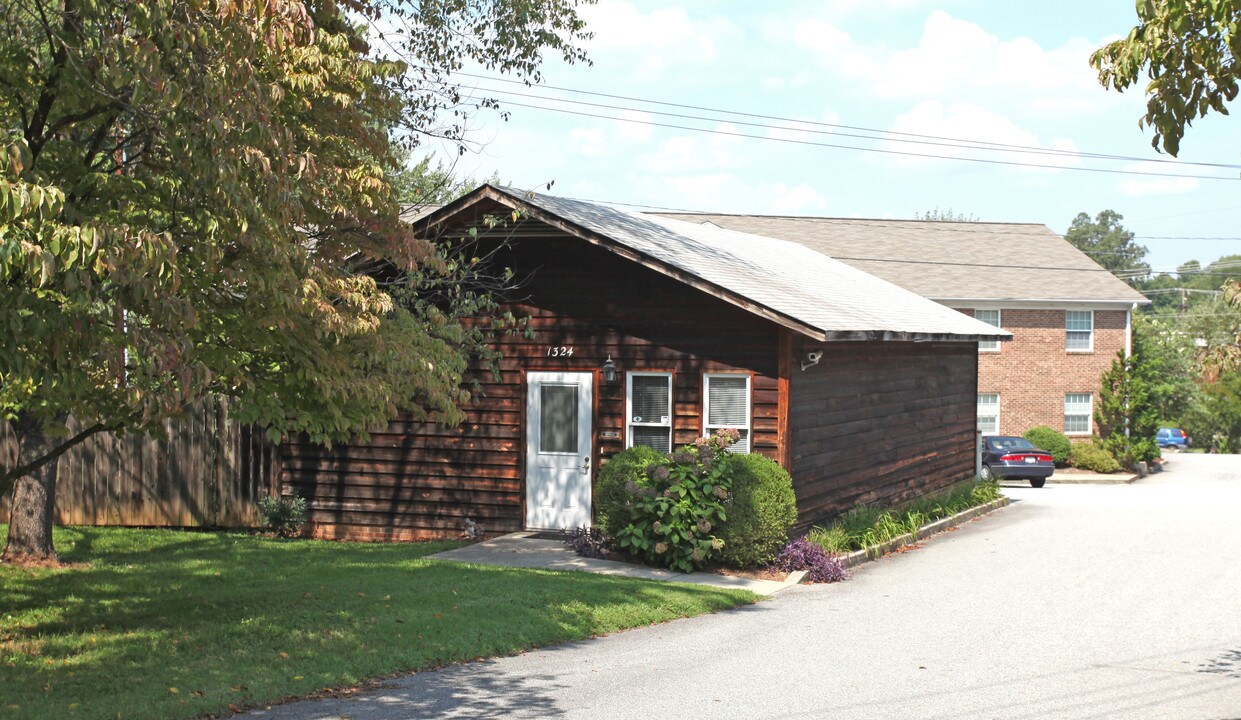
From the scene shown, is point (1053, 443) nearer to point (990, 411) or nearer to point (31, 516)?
point (990, 411)

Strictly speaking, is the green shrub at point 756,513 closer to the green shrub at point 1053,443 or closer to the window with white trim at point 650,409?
the window with white trim at point 650,409

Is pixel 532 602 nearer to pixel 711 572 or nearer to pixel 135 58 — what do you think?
pixel 711 572

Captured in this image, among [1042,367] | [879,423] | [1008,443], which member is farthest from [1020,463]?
[879,423]

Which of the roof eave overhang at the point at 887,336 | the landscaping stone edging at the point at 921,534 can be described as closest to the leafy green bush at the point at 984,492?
the landscaping stone edging at the point at 921,534

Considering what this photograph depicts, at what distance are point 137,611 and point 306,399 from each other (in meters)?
3.41

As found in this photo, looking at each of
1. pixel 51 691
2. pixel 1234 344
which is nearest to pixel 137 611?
pixel 51 691

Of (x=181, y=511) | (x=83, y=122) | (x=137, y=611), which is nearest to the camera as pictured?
(x=83, y=122)

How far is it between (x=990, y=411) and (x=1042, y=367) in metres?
2.32

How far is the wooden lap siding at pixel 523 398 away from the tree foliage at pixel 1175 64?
803 cm

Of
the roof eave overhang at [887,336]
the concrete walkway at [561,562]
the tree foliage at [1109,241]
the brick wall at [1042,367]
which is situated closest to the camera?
the concrete walkway at [561,562]

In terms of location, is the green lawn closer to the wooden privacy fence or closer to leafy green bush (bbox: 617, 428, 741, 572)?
leafy green bush (bbox: 617, 428, 741, 572)

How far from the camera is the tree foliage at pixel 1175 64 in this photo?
8148mm

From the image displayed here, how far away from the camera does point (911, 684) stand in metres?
9.55

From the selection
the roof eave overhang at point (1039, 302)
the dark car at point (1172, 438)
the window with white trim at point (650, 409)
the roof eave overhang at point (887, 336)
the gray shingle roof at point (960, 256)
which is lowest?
the dark car at point (1172, 438)
